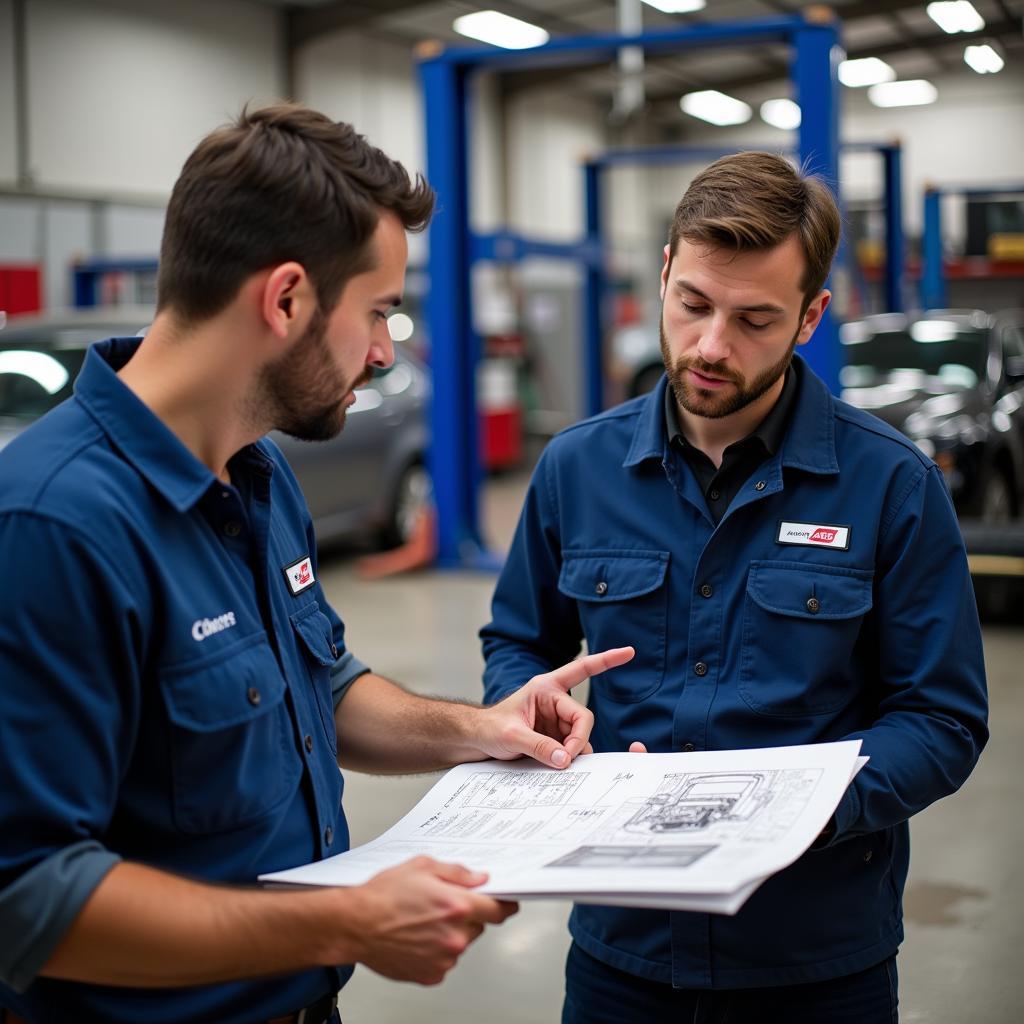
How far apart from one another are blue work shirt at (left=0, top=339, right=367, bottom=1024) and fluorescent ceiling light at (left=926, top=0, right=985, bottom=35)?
1665 centimetres

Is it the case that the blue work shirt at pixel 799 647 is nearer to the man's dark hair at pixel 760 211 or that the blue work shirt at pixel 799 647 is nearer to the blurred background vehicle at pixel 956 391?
the man's dark hair at pixel 760 211

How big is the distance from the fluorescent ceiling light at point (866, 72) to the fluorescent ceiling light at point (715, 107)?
Answer: 190 cm

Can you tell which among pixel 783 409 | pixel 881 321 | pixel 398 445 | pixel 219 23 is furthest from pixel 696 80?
pixel 783 409

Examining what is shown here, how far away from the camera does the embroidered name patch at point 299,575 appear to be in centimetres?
143

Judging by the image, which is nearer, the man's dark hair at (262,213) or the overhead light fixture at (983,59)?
the man's dark hair at (262,213)

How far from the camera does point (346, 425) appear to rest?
5625 millimetres

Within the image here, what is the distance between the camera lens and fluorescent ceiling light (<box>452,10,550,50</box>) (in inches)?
601

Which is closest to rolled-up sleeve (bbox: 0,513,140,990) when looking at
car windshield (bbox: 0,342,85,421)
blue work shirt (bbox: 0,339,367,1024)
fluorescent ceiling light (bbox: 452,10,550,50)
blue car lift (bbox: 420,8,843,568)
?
blue work shirt (bbox: 0,339,367,1024)

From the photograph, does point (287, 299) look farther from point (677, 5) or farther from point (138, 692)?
point (677, 5)

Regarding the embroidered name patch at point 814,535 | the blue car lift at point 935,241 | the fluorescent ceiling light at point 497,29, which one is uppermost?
the fluorescent ceiling light at point 497,29

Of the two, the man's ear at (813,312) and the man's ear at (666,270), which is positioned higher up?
the man's ear at (666,270)

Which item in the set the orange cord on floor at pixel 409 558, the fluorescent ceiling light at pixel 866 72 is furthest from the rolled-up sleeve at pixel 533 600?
the fluorescent ceiling light at pixel 866 72

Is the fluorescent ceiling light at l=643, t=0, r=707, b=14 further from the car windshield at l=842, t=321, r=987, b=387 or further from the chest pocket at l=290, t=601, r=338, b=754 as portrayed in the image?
the chest pocket at l=290, t=601, r=338, b=754

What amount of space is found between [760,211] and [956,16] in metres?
16.9
